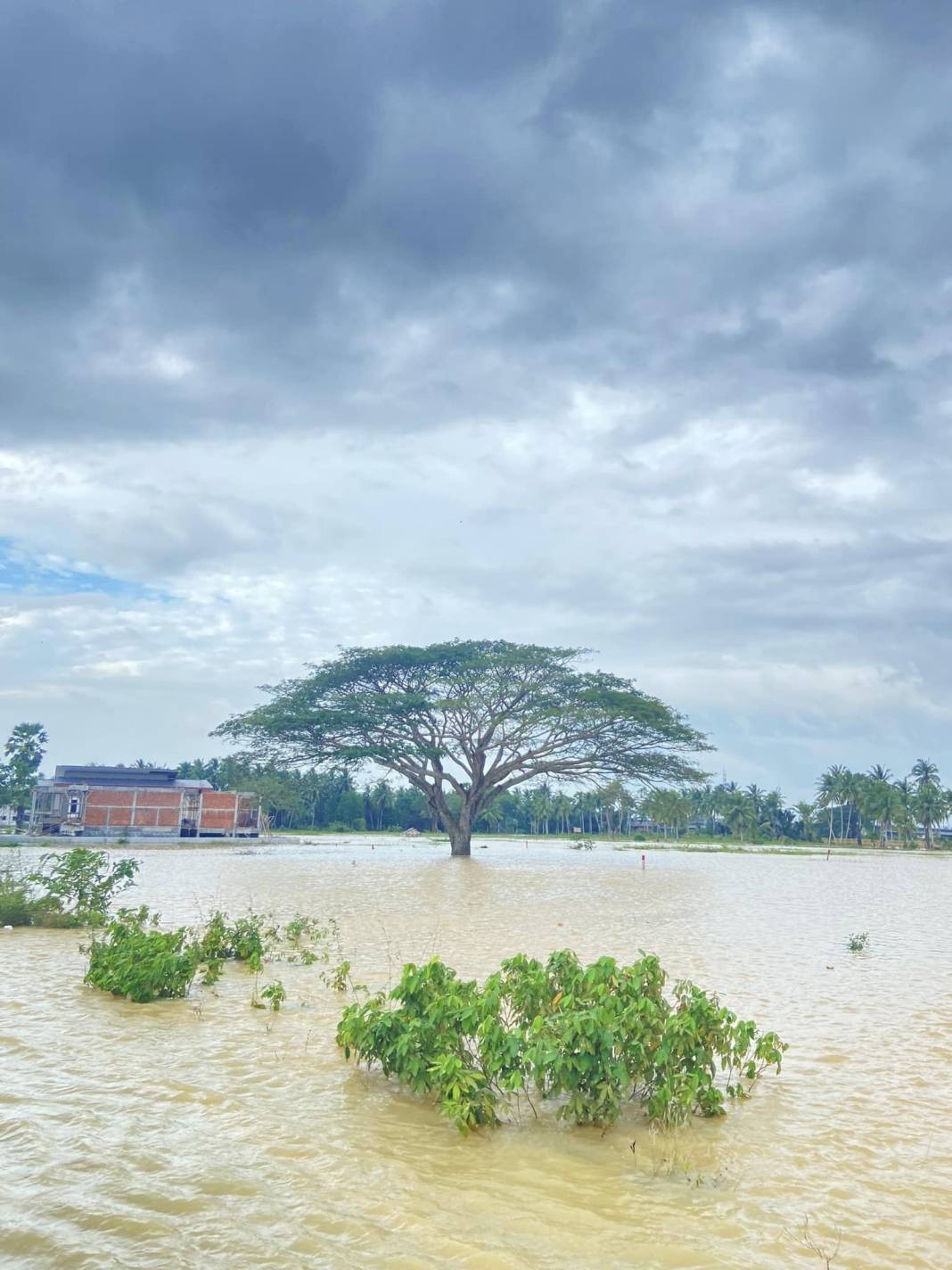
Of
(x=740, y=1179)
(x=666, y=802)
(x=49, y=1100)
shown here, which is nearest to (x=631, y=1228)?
(x=740, y=1179)

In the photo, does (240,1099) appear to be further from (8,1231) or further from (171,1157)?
(8,1231)

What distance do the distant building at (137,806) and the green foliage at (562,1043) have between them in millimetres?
54240

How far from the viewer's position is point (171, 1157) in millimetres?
5059

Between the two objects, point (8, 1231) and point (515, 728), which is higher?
point (515, 728)

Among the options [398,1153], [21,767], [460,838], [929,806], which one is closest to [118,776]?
[21,767]

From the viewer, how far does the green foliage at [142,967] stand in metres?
8.99

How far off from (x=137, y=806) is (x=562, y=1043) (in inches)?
2408

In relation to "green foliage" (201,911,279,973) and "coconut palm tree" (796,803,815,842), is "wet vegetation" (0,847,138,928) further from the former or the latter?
"coconut palm tree" (796,803,815,842)

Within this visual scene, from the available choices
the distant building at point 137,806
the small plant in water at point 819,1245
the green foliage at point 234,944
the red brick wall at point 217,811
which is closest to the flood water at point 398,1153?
the small plant in water at point 819,1245

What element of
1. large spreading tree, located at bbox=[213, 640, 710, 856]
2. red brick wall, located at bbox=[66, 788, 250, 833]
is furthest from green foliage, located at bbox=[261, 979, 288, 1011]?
red brick wall, located at bbox=[66, 788, 250, 833]

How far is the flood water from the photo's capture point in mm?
4195

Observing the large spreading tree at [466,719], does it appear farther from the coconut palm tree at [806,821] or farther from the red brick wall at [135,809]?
the coconut palm tree at [806,821]

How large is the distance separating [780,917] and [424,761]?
23903 millimetres

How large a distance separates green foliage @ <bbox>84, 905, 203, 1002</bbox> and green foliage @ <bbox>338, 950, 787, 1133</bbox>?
3144 mm
